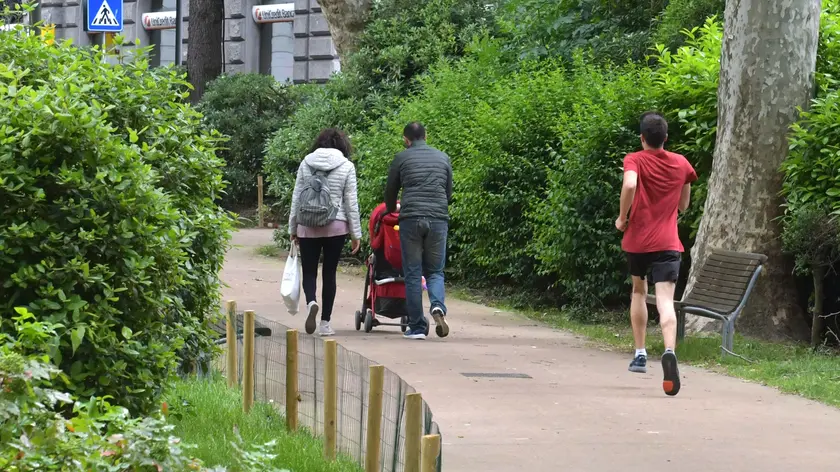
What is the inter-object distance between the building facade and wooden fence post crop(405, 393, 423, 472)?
3040 cm

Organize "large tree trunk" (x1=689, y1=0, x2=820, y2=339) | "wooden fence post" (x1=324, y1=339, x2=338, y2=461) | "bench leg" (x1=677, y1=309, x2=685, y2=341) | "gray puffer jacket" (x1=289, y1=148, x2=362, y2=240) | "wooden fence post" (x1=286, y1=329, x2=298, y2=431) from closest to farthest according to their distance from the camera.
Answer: "wooden fence post" (x1=324, y1=339, x2=338, y2=461)
"wooden fence post" (x1=286, y1=329, x2=298, y2=431)
"bench leg" (x1=677, y1=309, x2=685, y2=341)
"large tree trunk" (x1=689, y1=0, x2=820, y2=339)
"gray puffer jacket" (x1=289, y1=148, x2=362, y2=240)

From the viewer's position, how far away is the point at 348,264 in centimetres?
1961

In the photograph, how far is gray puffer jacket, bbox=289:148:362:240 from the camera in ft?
40.5

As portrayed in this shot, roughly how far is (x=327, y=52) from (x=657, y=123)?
92.5 feet

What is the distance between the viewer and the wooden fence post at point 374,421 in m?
5.70

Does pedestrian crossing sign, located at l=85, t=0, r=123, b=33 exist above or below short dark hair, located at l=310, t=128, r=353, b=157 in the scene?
above

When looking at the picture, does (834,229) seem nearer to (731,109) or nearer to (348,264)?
(731,109)

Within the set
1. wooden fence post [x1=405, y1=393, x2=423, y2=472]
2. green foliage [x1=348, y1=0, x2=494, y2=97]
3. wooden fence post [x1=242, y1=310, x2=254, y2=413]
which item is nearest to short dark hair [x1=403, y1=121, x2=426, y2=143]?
wooden fence post [x1=242, y1=310, x2=254, y2=413]

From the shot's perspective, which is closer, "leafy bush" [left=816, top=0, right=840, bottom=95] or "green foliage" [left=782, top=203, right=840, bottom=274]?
"green foliage" [left=782, top=203, right=840, bottom=274]

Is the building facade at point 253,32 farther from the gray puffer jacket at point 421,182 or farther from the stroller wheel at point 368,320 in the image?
the gray puffer jacket at point 421,182

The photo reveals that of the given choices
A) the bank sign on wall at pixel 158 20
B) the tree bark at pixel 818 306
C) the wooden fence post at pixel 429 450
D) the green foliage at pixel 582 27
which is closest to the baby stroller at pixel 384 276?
the tree bark at pixel 818 306

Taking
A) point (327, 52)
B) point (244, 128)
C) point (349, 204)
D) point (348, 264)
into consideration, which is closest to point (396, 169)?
point (349, 204)

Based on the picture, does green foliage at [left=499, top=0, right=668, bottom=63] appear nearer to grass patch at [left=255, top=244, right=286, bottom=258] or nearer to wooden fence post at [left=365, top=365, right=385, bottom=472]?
grass patch at [left=255, top=244, right=286, bottom=258]

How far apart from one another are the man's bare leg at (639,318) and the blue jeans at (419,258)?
252 cm
